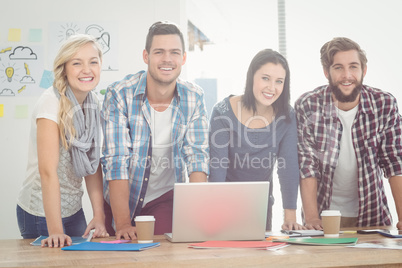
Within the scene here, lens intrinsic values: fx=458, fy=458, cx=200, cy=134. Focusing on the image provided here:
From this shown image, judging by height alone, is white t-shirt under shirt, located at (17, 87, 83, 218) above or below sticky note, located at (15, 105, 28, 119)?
below

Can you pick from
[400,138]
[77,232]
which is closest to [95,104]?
[77,232]

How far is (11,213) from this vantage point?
3.08 meters

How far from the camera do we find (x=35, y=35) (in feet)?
10.2

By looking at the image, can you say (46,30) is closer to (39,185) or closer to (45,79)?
(45,79)

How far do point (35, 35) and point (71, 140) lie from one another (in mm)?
1501

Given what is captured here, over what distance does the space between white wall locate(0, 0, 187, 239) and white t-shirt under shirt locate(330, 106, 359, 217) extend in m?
1.40

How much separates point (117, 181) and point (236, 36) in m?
1.90

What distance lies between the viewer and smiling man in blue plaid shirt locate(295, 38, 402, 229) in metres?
2.34

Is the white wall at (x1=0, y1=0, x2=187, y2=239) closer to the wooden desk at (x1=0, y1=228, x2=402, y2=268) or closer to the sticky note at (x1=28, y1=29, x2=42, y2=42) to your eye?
the sticky note at (x1=28, y1=29, x2=42, y2=42)

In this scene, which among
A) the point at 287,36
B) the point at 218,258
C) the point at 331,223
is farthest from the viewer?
the point at 287,36

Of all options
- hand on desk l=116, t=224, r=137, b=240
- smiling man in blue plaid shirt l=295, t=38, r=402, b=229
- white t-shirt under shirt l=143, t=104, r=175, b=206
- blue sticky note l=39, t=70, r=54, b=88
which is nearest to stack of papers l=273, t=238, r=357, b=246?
hand on desk l=116, t=224, r=137, b=240

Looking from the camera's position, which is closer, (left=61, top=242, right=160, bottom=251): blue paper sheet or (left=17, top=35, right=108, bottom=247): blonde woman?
(left=61, top=242, right=160, bottom=251): blue paper sheet

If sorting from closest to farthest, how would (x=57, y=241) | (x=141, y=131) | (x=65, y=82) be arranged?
(x=57, y=241)
(x=65, y=82)
(x=141, y=131)

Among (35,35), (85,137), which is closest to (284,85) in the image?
(85,137)
